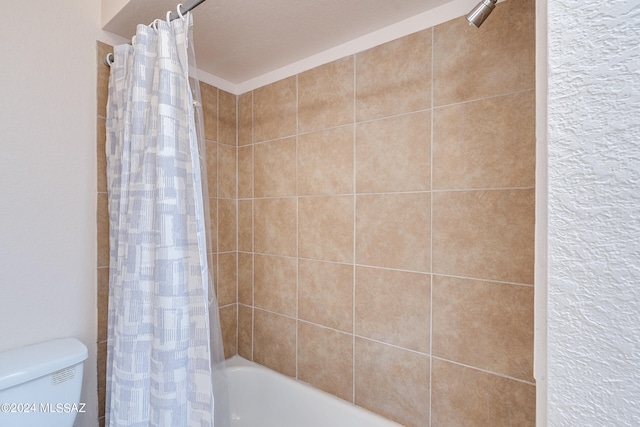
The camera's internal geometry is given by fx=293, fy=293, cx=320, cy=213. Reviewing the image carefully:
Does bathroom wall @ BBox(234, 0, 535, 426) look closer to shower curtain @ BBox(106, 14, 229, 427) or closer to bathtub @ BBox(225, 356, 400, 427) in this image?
bathtub @ BBox(225, 356, 400, 427)

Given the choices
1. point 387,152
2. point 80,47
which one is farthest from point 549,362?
point 80,47

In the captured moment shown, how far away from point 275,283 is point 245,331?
1.37 feet

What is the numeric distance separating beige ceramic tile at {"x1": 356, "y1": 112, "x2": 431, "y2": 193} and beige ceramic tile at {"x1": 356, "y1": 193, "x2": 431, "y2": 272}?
50mm

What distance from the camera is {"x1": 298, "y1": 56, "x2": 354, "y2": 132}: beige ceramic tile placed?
1395 millimetres

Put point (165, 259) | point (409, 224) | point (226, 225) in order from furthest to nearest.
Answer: point (226, 225) → point (409, 224) → point (165, 259)

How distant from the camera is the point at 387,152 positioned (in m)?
1.28

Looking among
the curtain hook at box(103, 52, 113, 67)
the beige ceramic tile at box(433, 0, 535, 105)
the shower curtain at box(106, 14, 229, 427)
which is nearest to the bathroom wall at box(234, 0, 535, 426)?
the beige ceramic tile at box(433, 0, 535, 105)

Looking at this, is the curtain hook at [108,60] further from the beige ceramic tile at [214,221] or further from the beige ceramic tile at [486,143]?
the beige ceramic tile at [486,143]

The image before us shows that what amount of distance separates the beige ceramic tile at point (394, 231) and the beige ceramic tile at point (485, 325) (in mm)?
137

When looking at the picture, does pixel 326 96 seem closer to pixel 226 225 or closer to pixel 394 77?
pixel 394 77

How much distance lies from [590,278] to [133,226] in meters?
1.13

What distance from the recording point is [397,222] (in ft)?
4.12

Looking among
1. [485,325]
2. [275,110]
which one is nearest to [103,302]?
[275,110]

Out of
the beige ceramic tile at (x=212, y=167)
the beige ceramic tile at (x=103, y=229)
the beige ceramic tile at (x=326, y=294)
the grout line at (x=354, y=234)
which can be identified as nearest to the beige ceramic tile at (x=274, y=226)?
the beige ceramic tile at (x=326, y=294)
